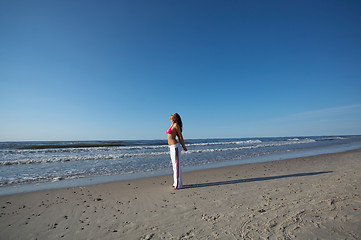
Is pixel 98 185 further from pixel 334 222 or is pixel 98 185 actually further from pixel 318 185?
pixel 318 185

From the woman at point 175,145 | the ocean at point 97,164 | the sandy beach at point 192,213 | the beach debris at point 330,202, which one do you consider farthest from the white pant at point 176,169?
the beach debris at point 330,202

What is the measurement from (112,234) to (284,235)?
2.62 m

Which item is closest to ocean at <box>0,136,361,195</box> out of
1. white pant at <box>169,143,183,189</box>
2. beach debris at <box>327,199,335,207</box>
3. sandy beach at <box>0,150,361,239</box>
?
sandy beach at <box>0,150,361,239</box>

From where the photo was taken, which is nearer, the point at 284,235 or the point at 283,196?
the point at 284,235

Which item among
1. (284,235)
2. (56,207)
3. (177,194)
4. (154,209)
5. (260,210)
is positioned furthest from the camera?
(177,194)

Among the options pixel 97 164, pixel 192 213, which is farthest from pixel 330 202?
pixel 97 164

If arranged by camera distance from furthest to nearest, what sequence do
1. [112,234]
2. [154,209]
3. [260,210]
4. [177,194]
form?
[177,194] → [154,209] → [260,210] → [112,234]

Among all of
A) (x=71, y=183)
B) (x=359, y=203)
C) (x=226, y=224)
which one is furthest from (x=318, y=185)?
(x=71, y=183)

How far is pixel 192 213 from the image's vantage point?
3621mm

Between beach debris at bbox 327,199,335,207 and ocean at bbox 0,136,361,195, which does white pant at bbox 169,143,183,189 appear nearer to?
ocean at bbox 0,136,361,195

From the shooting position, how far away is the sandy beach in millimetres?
2865

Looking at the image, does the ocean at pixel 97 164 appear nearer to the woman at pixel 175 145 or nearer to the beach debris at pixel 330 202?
the woman at pixel 175 145

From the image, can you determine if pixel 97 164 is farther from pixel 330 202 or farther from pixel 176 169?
pixel 330 202

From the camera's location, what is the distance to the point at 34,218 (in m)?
3.66
